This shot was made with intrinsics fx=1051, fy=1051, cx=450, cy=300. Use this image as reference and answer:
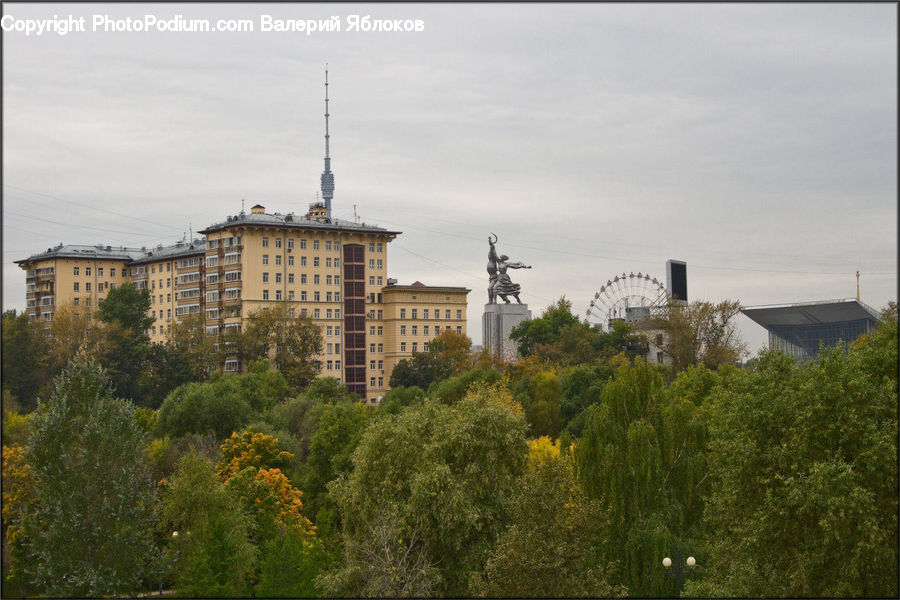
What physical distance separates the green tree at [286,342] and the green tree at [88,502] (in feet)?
208

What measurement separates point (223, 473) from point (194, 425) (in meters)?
11.3

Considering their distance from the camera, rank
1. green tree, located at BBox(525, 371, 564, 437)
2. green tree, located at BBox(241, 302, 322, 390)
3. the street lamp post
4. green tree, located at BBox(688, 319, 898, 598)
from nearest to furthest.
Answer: green tree, located at BBox(688, 319, 898, 598), the street lamp post, green tree, located at BBox(525, 371, 564, 437), green tree, located at BBox(241, 302, 322, 390)

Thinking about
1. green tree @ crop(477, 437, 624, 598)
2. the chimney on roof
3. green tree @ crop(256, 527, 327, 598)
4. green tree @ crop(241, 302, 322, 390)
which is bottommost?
green tree @ crop(256, 527, 327, 598)

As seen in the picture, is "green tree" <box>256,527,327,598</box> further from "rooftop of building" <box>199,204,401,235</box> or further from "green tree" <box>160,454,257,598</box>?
"rooftop of building" <box>199,204,401,235</box>

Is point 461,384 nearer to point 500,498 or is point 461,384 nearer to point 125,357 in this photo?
point 500,498

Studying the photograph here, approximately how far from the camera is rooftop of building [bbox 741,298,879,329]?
102938mm

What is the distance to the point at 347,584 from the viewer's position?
33938 millimetres

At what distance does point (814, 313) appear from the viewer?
10769 centimetres

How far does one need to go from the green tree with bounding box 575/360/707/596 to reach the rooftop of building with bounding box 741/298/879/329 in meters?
64.8

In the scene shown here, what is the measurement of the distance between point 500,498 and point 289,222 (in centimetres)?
8707

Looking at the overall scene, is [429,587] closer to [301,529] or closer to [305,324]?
[301,529]

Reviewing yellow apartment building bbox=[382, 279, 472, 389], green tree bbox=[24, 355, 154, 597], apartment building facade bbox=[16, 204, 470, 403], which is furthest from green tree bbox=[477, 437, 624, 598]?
yellow apartment building bbox=[382, 279, 472, 389]

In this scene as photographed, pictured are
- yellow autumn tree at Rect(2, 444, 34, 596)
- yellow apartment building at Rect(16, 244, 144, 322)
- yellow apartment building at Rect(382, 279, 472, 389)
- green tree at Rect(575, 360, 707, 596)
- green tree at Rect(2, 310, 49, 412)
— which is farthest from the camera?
yellow apartment building at Rect(16, 244, 144, 322)

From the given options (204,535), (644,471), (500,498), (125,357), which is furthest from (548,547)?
(125,357)
